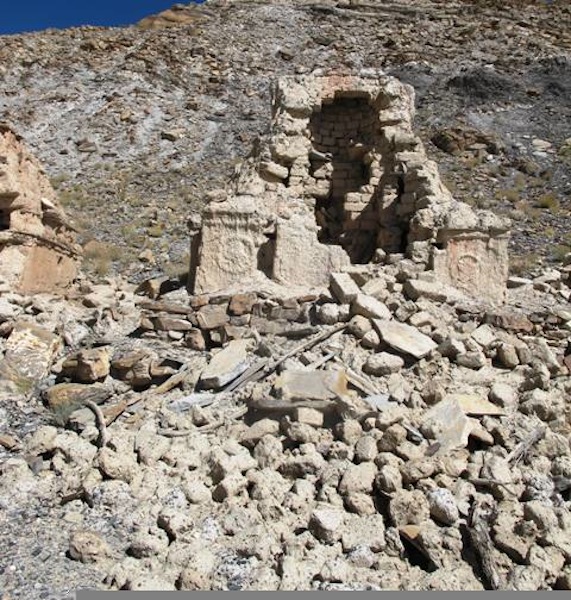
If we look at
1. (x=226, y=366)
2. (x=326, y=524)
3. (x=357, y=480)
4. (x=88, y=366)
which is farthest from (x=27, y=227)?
(x=326, y=524)

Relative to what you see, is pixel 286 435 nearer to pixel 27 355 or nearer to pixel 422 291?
pixel 422 291

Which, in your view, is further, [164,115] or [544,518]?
[164,115]

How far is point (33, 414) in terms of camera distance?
4.37m

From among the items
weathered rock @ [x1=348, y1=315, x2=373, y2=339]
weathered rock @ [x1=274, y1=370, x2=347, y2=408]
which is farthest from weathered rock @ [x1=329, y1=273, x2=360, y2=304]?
weathered rock @ [x1=274, y1=370, x2=347, y2=408]

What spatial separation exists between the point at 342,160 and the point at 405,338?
4.04 m

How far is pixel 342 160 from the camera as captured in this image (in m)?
7.95

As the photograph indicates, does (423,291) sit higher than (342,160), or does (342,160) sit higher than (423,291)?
(342,160)

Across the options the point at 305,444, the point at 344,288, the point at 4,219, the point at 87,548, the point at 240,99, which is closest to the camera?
the point at 87,548

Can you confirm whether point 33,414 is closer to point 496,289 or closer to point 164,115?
point 496,289

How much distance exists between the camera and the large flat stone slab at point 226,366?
14.7ft

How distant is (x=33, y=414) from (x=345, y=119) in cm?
585

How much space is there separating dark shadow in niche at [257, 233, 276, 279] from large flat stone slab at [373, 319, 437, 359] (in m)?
1.92

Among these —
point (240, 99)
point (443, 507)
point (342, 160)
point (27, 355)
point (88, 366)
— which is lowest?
point (27, 355)

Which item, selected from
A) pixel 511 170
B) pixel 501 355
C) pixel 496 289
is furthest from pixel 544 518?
pixel 511 170
